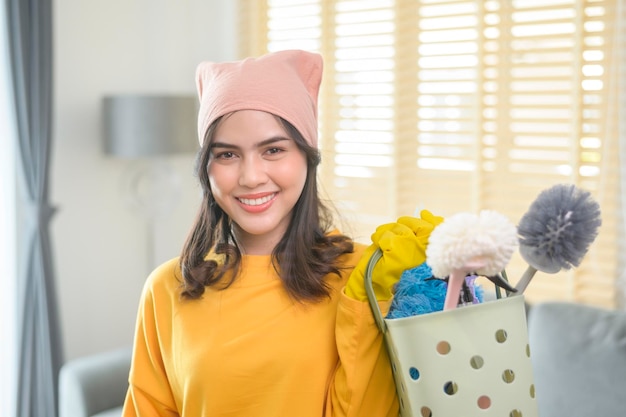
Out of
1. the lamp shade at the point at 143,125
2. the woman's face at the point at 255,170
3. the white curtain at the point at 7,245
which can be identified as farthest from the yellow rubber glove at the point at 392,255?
the white curtain at the point at 7,245

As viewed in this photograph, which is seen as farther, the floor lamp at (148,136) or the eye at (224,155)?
the floor lamp at (148,136)

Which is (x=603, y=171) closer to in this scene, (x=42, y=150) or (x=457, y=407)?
(x=457, y=407)

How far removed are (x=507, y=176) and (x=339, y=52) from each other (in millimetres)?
1007

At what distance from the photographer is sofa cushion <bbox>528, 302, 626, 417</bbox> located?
211 centimetres

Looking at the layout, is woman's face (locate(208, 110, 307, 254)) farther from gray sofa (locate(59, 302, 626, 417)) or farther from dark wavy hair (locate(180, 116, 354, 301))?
gray sofa (locate(59, 302, 626, 417))

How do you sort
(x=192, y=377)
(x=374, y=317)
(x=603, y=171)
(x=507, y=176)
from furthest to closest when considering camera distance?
(x=507, y=176) < (x=603, y=171) < (x=192, y=377) < (x=374, y=317)

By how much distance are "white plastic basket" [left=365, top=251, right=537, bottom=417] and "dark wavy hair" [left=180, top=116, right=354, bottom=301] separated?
342mm

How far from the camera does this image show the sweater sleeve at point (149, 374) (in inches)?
59.9

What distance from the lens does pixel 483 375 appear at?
3.65 feet

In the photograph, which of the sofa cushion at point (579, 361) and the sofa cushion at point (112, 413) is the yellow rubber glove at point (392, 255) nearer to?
the sofa cushion at point (579, 361)

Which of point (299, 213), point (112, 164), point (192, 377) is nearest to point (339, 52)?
point (112, 164)

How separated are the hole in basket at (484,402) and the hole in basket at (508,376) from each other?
38 millimetres

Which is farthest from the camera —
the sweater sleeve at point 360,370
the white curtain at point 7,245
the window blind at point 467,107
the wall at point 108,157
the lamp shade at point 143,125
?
the wall at point 108,157

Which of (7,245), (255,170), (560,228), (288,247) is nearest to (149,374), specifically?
(288,247)
